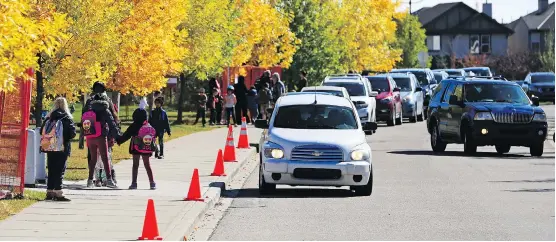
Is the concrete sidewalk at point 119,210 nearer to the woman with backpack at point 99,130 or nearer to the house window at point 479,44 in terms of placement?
the woman with backpack at point 99,130

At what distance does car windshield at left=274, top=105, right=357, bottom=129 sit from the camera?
20.9 m

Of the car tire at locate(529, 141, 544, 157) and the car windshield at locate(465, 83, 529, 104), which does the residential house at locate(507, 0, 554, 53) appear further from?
the car tire at locate(529, 141, 544, 157)

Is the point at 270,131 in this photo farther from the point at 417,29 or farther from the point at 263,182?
the point at 417,29

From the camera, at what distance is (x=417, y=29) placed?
114000 millimetres

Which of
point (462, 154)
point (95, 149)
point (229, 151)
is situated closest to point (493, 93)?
point (462, 154)

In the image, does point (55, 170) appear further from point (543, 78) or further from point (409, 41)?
point (409, 41)

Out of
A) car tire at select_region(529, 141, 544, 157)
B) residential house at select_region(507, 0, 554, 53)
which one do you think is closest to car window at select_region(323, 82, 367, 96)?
car tire at select_region(529, 141, 544, 157)

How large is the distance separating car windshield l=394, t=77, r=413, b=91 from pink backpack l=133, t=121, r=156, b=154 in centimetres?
2977

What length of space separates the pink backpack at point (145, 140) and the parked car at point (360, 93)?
19797mm

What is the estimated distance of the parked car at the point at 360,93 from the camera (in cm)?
4044

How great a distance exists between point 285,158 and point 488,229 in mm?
4905

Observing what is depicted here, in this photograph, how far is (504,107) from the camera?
97.2 ft

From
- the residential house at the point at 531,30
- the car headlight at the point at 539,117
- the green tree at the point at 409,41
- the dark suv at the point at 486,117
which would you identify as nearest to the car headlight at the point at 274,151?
the dark suv at the point at 486,117

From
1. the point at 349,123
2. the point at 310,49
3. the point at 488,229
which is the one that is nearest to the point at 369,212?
the point at 488,229
